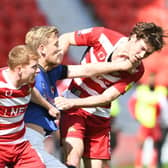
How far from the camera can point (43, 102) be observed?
6090mm

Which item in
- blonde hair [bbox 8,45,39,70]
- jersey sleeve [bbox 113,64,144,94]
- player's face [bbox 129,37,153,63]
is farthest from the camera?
jersey sleeve [bbox 113,64,144,94]

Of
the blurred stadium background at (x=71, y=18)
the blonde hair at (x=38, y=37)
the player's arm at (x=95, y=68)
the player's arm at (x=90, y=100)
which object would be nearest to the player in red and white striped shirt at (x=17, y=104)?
the player's arm at (x=90, y=100)

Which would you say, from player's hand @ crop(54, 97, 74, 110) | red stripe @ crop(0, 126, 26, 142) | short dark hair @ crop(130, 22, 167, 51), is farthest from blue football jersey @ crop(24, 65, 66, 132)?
short dark hair @ crop(130, 22, 167, 51)

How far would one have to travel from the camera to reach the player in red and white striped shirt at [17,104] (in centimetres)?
584

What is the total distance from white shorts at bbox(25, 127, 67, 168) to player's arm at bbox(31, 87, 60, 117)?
220mm

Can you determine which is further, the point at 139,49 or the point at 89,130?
the point at 89,130

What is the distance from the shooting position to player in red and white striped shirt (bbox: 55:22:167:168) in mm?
6402

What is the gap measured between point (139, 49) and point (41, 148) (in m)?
1.03

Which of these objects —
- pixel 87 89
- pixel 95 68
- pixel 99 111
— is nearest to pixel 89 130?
pixel 99 111

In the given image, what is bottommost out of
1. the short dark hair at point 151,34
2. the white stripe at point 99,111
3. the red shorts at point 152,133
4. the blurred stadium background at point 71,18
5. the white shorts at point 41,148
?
the red shorts at point 152,133

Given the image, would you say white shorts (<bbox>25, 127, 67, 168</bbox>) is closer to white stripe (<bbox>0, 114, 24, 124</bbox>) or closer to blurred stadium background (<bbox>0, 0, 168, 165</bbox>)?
white stripe (<bbox>0, 114, 24, 124</bbox>)

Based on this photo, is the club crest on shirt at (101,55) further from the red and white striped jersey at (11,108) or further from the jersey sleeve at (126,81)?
the red and white striped jersey at (11,108)

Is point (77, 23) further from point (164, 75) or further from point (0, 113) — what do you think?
point (0, 113)

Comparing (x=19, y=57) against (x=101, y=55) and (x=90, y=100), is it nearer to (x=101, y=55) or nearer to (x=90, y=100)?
(x=90, y=100)
